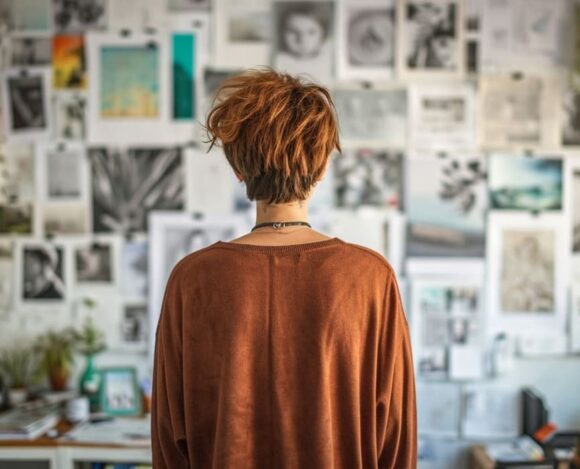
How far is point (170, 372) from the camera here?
103 cm

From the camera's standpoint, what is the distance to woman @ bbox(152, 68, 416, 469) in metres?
0.96

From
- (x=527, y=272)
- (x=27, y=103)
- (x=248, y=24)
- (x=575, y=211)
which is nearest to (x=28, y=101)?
(x=27, y=103)

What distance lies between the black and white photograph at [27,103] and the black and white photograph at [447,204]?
131cm

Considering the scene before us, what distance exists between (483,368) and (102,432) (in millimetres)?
1278

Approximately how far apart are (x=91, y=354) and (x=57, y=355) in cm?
14

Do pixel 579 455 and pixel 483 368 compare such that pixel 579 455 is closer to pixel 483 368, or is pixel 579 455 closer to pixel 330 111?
pixel 483 368

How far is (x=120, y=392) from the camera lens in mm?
2152

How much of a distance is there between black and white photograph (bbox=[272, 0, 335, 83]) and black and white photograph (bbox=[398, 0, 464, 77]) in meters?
0.25

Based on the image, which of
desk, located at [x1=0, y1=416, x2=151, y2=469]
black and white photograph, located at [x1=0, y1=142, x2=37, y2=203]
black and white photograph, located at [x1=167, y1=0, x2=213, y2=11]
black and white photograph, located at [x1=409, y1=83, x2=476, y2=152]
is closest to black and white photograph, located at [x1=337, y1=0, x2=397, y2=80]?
black and white photograph, located at [x1=409, y1=83, x2=476, y2=152]

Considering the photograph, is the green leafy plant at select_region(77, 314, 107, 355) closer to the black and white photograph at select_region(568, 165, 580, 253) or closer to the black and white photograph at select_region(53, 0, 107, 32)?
the black and white photograph at select_region(53, 0, 107, 32)

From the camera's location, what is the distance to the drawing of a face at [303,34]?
2.14 meters

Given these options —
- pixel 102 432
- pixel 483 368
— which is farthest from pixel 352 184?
pixel 102 432

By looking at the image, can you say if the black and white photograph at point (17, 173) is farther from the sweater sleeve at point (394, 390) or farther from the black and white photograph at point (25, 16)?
the sweater sleeve at point (394, 390)

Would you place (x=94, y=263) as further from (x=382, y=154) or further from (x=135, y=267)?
(x=382, y=154)
